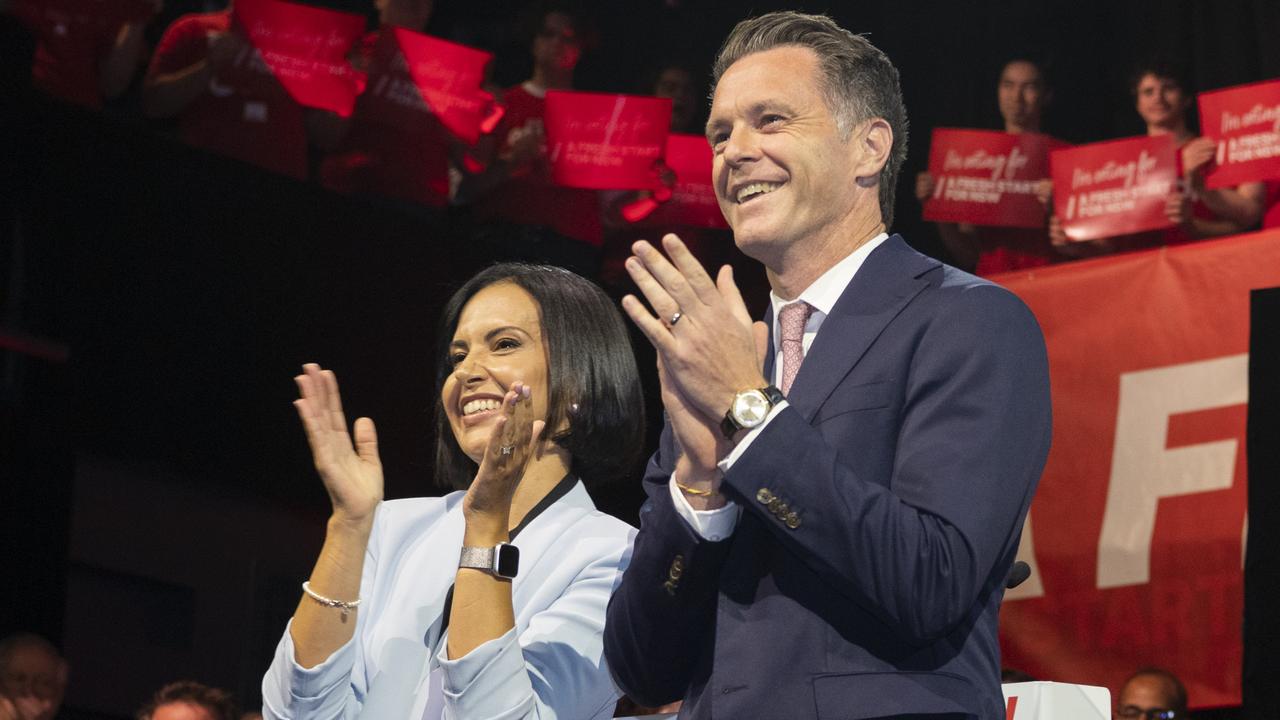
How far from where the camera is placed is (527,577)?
2.44 metres

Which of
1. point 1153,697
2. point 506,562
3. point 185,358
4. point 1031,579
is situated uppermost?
point 506,562

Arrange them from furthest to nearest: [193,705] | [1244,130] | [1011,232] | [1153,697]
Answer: [1011,232], [1244,130], [1153,697], [193,705]

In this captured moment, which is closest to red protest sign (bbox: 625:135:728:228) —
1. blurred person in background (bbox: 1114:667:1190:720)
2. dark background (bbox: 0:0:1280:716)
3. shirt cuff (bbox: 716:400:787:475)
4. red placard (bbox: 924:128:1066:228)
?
dark background (bbox: 0:0:1280:716)

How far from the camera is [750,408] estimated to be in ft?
4.87

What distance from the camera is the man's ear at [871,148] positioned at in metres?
1.85

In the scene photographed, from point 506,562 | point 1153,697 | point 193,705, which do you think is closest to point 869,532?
point 506,562

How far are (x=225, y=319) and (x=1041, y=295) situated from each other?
3.07 metres

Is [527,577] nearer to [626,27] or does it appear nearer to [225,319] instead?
[225,319]

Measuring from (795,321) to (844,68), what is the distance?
1.07 feet

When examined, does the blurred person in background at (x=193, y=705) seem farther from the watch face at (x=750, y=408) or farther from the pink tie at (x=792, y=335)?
the watch face at (x=750, y=408)

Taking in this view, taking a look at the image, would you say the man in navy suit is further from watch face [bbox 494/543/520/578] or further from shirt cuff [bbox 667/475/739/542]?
watch face [bbox 494/543/520/578]

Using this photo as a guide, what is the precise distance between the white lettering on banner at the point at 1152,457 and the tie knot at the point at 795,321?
3.90 meters

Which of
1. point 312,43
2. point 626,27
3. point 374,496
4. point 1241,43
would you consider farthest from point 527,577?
point 626,27

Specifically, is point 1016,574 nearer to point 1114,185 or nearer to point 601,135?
point 1114,185
